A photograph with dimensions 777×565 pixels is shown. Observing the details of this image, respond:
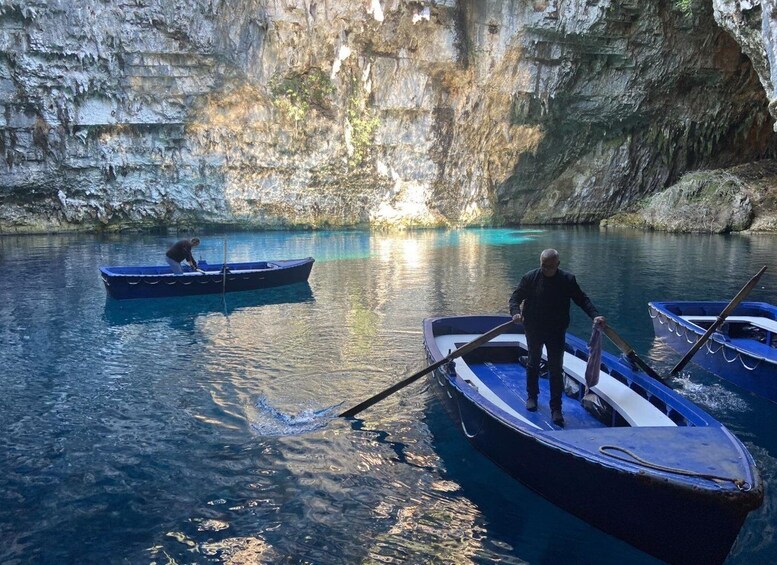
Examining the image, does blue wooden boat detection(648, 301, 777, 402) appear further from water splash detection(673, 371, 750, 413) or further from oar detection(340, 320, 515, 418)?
oar detection(340, 320, 515, 418)

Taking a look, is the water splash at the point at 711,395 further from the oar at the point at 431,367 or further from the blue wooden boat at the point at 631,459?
the oar at the point at 431,367

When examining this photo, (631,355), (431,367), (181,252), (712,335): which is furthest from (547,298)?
(181,252)

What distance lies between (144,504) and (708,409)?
24.1 ft

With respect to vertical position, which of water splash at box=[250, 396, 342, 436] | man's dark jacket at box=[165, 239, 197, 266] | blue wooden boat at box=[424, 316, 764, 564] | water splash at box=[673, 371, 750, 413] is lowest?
water splash at box=[250, 396, 342, 436]

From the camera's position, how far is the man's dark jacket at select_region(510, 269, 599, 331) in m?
6.01

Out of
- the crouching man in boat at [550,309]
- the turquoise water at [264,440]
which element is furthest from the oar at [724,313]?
the crouching man in boat at [550,309]

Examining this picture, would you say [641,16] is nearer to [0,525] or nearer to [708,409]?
[708,409]

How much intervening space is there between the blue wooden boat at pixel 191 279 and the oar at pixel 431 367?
10.2 m

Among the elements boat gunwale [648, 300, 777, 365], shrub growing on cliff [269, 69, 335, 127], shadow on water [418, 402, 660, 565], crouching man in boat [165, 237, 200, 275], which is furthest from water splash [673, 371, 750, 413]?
shrub growing on cliff [269, 69, 335, 127]

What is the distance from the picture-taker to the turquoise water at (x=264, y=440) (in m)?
5.01

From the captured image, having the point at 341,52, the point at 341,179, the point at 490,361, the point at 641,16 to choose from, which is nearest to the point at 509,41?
the point at 641,16

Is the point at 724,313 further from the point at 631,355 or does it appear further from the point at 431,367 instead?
the point at 431,367

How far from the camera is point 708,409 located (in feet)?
26.2

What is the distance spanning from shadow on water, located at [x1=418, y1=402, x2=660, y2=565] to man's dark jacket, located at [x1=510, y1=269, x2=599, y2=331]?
66.8 inches
